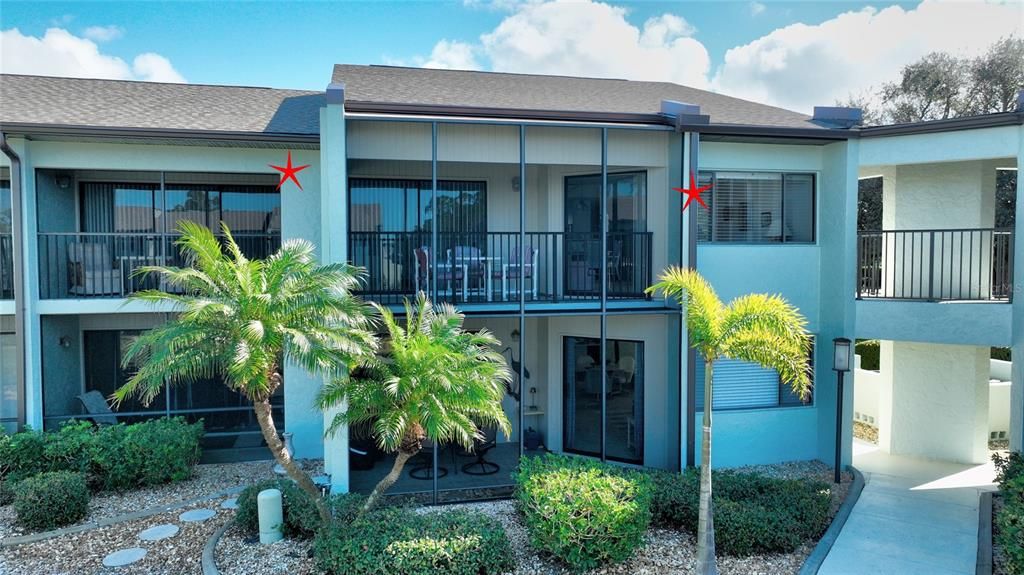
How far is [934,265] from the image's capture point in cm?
1066

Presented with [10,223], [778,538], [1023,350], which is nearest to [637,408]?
[778,538]

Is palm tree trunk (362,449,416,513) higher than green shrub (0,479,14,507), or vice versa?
palm tree trunk (362,449,416,513)

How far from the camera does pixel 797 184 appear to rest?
427 inches

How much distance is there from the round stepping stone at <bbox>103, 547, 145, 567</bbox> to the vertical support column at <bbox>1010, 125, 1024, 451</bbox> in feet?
37.9

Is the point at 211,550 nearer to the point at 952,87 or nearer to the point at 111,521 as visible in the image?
the point at 111,521

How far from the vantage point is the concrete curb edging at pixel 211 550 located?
6633 mm

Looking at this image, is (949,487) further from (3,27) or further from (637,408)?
(3,27)

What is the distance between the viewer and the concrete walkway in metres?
7.00

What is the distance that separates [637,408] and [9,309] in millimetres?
10352

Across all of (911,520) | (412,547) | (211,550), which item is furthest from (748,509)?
(211,550)

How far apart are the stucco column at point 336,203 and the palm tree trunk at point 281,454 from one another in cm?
135

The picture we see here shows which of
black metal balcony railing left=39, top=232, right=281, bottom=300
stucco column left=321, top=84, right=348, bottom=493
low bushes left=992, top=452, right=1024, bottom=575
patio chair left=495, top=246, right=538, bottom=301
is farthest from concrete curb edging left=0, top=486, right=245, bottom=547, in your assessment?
low bushes left=992, top=452, right=1024, bottom=575

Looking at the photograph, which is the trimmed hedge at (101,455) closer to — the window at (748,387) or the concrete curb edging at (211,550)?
the concrete curb edging at (211,550)

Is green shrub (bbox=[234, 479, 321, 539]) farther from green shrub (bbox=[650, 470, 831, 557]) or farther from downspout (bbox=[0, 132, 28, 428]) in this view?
downspout (bbox=[0, 132, 28, 428])
